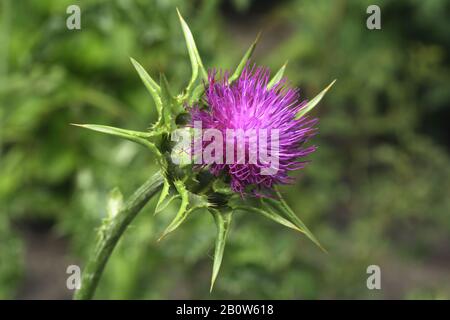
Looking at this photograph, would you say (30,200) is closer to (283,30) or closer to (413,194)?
(413,194)

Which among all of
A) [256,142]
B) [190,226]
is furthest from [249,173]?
[190,226]

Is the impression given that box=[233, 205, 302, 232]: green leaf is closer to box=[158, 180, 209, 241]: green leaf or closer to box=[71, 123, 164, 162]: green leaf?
box=[158, 180, 209, 241]: green leaf

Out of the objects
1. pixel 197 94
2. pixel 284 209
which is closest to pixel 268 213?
pixel 284 209

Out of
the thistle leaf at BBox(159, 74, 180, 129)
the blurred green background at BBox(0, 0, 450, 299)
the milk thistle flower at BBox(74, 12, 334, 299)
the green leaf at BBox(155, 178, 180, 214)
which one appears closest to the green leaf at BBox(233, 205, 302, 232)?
the milk thistle flower at BBox(74, 12, 334, 299)

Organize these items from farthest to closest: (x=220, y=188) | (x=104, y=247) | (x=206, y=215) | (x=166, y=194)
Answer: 1. (x=206, y=215)
2. (x=104, y=247)
3. (x=220, y=188)
4. (x=166, y=194)

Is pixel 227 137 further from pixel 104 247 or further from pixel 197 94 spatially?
pixel 104 247

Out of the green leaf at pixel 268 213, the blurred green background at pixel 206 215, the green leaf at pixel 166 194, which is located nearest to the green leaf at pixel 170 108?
the green leaf at pixel 166 194
